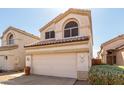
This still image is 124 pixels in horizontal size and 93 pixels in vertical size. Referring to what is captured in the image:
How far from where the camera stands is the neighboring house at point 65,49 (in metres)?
11.1

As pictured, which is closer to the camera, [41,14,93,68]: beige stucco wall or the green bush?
the green bush

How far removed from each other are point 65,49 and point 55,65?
2.06m

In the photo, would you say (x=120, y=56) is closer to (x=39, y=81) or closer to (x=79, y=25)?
(x=79, y=25)

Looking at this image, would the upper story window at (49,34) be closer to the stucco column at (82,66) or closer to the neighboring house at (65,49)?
the neighboring house at (65,49)

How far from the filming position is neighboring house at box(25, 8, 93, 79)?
1112 centimetres

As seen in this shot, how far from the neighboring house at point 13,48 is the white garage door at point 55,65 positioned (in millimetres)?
6056

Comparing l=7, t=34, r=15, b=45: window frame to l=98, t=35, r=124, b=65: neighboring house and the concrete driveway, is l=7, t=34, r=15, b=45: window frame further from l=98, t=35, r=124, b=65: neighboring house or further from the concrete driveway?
l=98, t=35, r=124, b=65: neighboring house

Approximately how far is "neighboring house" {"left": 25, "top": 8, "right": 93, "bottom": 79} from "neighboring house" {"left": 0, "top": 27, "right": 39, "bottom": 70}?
5412 millimetres

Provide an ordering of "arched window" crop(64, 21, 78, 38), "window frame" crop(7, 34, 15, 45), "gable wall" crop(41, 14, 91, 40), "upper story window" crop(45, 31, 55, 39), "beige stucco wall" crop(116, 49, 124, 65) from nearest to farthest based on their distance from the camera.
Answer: "gable wall" crop(41, 14, 91, 40), "arched window" crop(64, 21, 78, 38), "upper story window" crop(45, 31, 55, 39), "beige stucco wall" crop(116, 49, 124, 65), "window frame" crop(7, 34, 15, 45)

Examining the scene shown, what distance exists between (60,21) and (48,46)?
13.4 ft

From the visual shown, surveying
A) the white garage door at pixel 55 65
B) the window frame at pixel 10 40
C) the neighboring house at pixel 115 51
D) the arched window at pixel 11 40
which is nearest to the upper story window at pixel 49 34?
the white garage door at pixel 55 65

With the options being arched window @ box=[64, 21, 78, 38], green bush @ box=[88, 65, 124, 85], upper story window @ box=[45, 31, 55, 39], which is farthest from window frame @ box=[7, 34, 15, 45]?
green bush @ box=[88, 65, 124, 85]

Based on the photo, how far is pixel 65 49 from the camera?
473 inches
